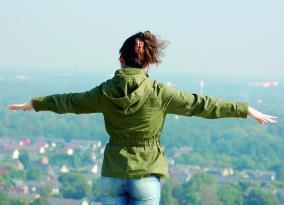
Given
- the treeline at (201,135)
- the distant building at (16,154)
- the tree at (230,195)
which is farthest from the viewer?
the treeline at (201,135)

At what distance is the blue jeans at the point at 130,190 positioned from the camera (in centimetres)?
311

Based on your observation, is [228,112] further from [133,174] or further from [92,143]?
[92,143]

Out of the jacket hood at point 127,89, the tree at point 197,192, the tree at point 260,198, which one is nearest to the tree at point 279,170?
the tree at point 197,192

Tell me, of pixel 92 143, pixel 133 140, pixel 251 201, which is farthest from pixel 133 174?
pixel 92 143

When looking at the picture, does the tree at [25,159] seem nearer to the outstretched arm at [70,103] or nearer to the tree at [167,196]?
the tree at [167,196]

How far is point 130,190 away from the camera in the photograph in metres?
3.16

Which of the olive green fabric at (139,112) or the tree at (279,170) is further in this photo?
the tree at (279,170)

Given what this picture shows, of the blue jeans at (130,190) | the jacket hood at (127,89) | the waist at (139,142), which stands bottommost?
the blue jeans at (130,190)

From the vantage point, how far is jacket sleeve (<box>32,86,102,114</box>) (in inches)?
125

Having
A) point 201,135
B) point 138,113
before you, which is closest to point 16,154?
point 201,135

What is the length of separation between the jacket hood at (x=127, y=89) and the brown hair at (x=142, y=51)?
0.03 metres

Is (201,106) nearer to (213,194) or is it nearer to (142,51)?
(142,51)

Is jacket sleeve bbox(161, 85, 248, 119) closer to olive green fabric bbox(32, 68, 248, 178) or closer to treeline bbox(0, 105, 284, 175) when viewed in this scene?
olive green fabric bbox(32, 68, 248, 178)

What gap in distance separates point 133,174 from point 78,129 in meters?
72.1
